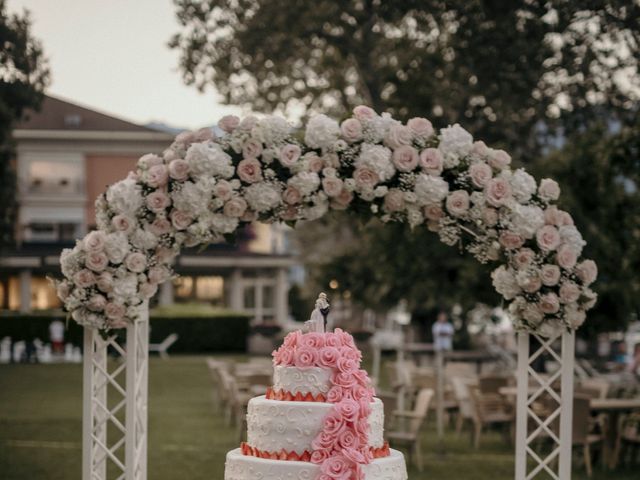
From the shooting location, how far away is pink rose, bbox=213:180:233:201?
1051 cm

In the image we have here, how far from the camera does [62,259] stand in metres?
10.8

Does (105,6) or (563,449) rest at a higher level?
(105,6)

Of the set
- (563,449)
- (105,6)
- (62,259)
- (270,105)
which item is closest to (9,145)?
(105,6)

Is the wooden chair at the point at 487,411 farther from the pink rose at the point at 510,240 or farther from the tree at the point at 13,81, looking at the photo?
the tree at the point at 13,81

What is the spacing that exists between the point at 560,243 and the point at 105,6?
1857 cm

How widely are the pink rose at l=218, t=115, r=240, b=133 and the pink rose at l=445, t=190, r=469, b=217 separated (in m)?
1.98

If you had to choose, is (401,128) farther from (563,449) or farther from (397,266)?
(397,266)

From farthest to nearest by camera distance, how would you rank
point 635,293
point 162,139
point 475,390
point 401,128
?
1. point 162,139
2. point 635,293
3. point 475,390
4. point 401,128

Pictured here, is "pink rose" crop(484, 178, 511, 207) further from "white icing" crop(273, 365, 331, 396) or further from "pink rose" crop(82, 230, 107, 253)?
"pink rose" crop(82, 230, 107, 253)

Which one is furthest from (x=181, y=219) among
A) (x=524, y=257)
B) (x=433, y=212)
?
(x=524, y=257)

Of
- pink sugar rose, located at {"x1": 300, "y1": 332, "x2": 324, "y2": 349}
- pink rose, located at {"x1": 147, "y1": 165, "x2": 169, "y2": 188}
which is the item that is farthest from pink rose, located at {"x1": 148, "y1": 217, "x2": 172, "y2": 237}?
pink sugar rose, located at {"x1": 300, "y1": 332, "x2": 324, "y2": 349}

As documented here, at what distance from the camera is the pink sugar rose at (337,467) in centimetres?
937

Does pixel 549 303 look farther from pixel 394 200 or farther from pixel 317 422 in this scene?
pixel 317 422

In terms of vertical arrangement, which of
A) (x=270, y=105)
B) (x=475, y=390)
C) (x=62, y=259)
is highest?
(x=270, y=105)
